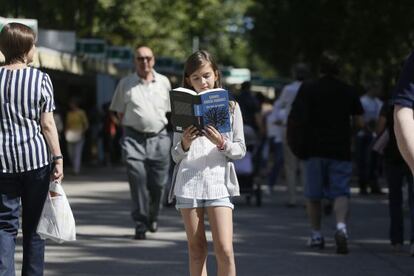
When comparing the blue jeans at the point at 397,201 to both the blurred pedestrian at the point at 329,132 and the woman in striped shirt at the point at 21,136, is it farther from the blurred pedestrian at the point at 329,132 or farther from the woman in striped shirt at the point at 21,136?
the woman in striped shirt at the point at 21,136

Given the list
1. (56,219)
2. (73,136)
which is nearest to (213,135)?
(56,219)

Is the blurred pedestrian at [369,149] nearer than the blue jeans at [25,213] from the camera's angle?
No

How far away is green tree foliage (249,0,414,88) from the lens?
35.9 m

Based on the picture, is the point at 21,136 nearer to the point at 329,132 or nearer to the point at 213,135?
the point at 213,135

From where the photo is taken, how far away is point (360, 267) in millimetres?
9859

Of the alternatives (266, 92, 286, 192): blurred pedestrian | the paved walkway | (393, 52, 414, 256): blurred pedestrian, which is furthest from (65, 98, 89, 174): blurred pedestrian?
(393, 52, 414, 256): blurred pedestrian

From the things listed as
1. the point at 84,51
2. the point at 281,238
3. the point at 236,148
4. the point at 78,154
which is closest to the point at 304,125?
the point at 281,238

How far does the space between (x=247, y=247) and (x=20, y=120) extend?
4.78 meters

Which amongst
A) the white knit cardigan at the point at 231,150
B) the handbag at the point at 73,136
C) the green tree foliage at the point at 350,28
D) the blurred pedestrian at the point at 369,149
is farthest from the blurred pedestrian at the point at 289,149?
the green tree foliage at the point at 350,28

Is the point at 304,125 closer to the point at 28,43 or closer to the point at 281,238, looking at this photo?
the point at 281,238

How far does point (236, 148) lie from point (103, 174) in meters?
20.6

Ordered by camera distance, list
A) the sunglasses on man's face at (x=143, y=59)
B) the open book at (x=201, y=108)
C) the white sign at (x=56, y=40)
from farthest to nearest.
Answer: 1. the white sign at (x=56, y=40)
2. the sunglasses on man's face at (x=143, y=59)
3. the open book at (x=201, y=108)

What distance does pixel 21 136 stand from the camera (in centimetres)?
691

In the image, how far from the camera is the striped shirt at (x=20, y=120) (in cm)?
688
